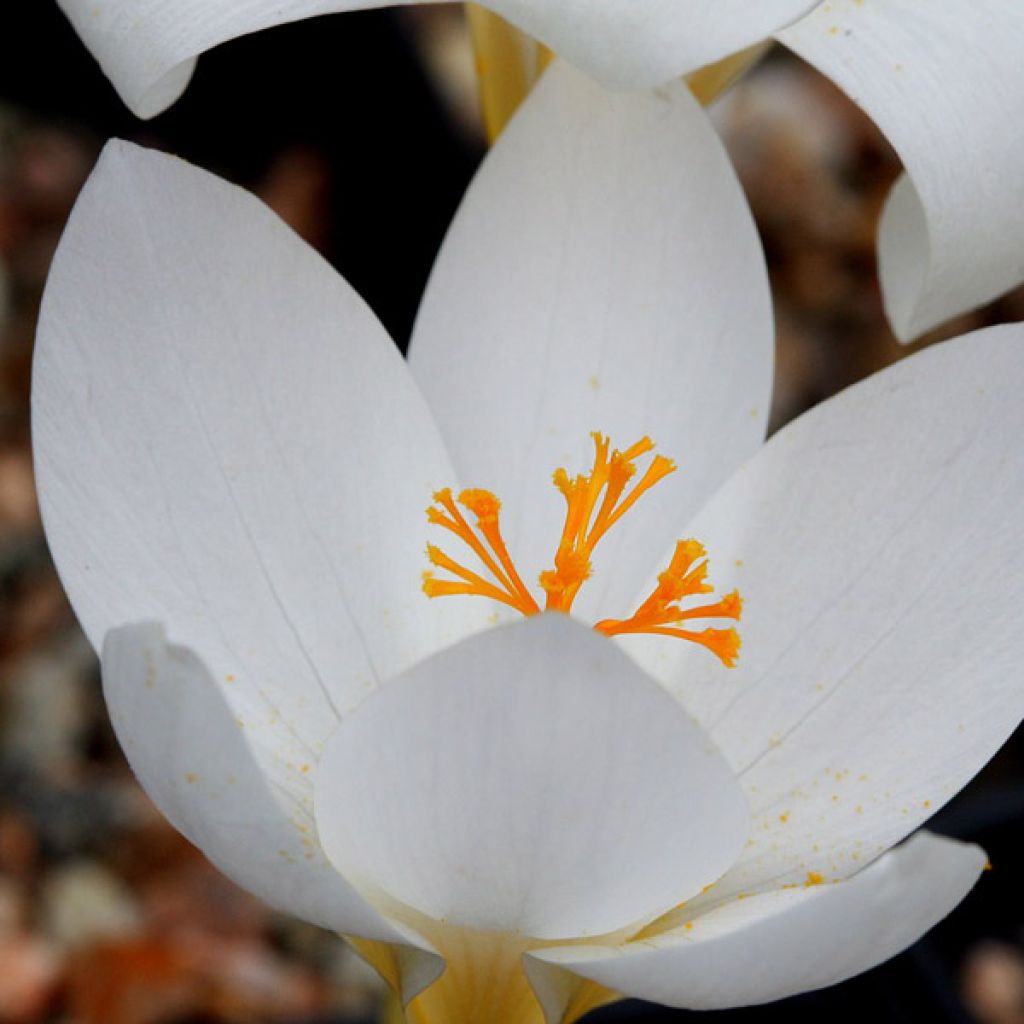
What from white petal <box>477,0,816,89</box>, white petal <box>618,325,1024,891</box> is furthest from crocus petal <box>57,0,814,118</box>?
white petal <box>618,325,1024,891</box>

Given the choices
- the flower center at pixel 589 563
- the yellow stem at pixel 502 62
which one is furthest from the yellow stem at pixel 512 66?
the flower center at pixel 589 563

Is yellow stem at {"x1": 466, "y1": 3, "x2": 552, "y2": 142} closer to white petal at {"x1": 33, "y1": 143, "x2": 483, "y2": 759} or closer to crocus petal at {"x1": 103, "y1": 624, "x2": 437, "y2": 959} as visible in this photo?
white petal at {"x1": 33, "y1": 143, "x2": 483, "y2": 759}

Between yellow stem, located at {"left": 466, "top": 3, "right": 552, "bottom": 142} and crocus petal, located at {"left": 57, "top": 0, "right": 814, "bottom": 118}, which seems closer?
crocus petal, located at {"left": 57, "top": 0, "right": 814, "bottom": 118}

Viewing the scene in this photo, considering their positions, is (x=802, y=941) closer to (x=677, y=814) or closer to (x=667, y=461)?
(x=677, y=814)

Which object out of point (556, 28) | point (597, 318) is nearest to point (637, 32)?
point (556, 28)

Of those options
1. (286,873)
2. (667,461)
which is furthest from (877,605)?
(286,873)

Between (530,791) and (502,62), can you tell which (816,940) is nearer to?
(530,791)

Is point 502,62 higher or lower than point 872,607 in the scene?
higher
